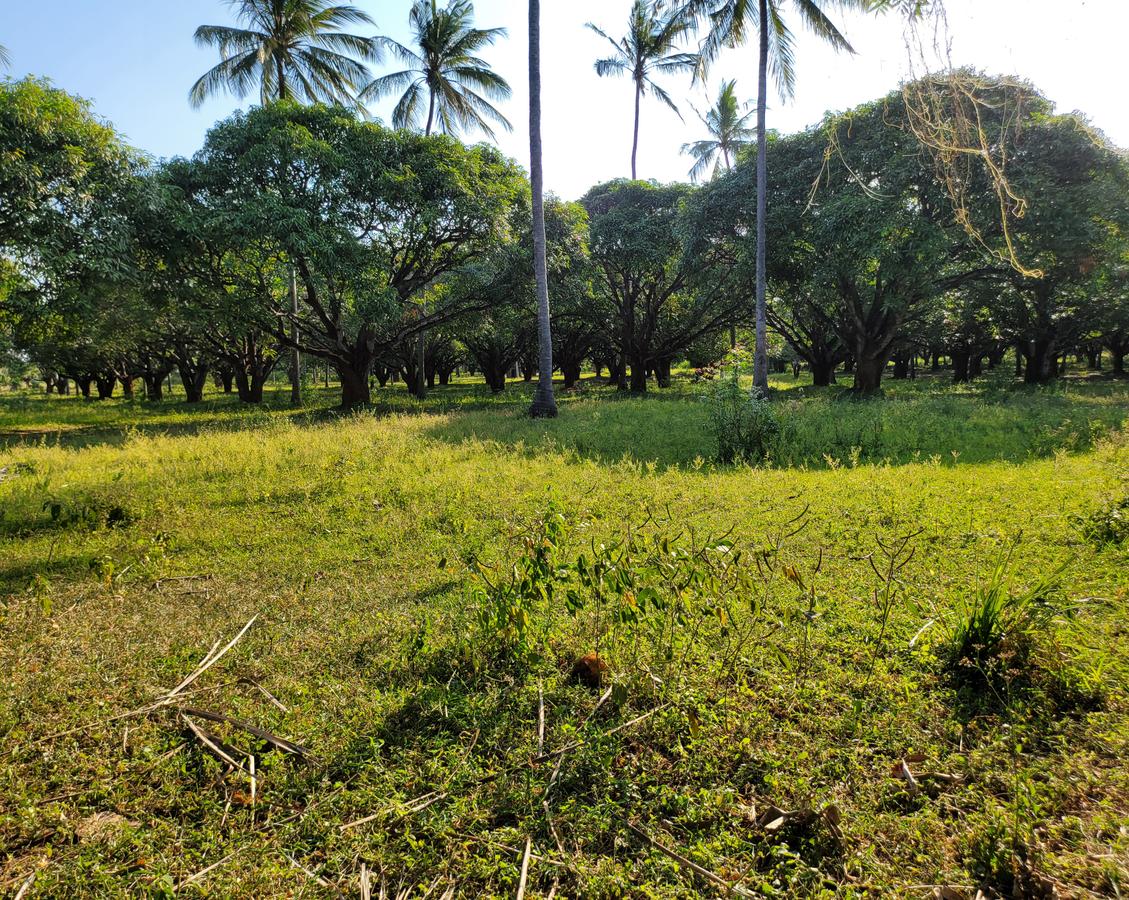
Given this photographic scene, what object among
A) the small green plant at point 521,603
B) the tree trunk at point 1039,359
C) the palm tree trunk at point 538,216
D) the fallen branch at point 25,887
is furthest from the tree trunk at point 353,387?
the tree trunk at point 1039,359

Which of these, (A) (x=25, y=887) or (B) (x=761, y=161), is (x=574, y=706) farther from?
(B) (x=761, y=161)

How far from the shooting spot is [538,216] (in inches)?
517

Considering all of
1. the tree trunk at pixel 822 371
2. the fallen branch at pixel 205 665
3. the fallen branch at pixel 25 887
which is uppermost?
the tree trunk at pixel 822 371

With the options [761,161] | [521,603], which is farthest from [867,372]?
[521,603]

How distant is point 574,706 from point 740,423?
635 cm

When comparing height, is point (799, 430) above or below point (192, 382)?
below

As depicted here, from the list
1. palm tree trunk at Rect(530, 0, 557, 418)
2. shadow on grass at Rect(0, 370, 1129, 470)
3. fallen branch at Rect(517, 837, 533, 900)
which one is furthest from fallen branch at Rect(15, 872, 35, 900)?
palm tree trunk at Rect(530, 0, 557, 418)

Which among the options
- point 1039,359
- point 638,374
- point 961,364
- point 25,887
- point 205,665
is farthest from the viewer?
point 961,364

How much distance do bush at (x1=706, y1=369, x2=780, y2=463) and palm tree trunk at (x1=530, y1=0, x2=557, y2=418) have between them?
615 centimetres

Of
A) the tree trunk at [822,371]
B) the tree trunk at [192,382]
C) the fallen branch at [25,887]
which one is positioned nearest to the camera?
the fallen branch at [25,887]

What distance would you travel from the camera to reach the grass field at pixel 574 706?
6.15 ft

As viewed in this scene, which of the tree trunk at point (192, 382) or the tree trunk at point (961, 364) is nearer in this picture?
the tree trunk at point (192, 382)

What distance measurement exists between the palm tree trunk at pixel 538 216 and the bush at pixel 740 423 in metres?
6.15

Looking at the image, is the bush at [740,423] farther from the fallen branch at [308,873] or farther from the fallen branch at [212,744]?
the fallen branch at [308,873]
